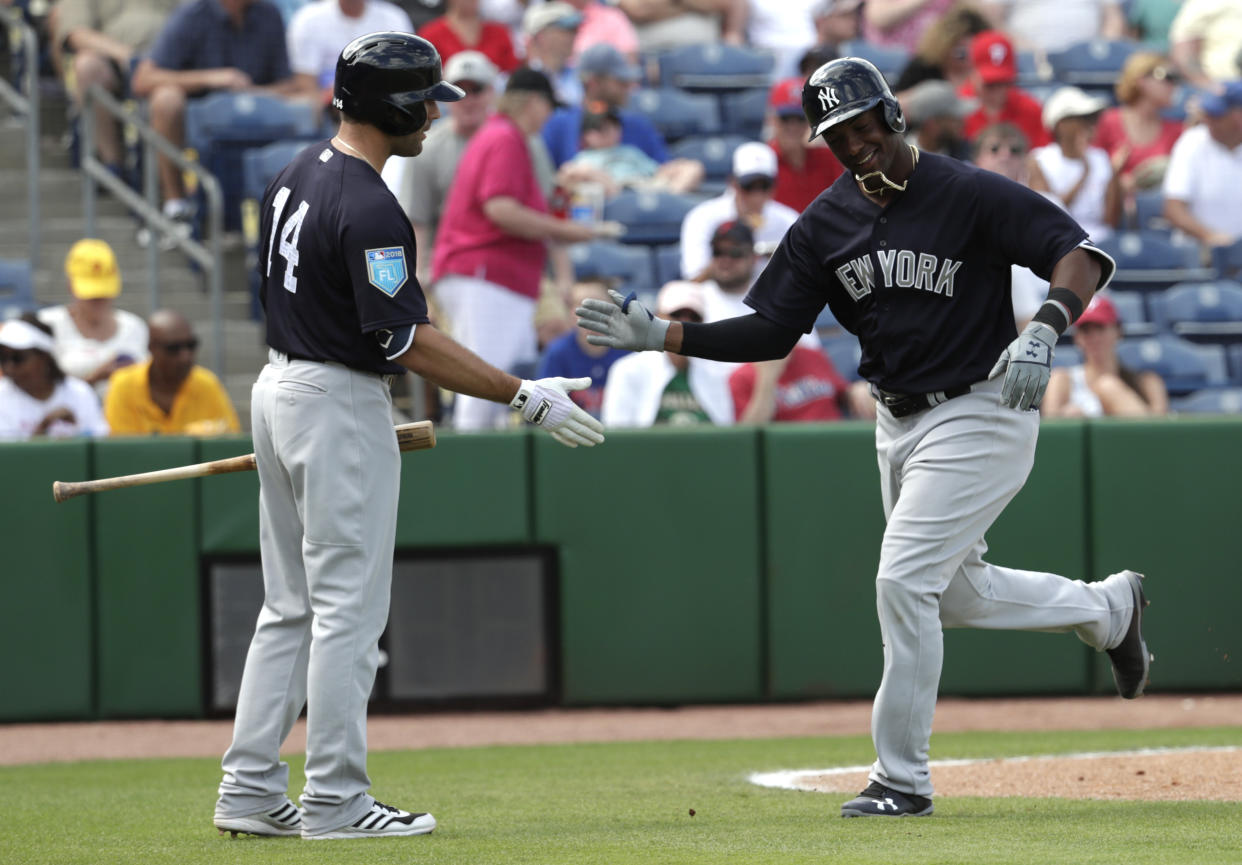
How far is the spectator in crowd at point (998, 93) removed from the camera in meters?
10.6

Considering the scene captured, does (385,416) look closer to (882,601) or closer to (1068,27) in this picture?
(882,601)

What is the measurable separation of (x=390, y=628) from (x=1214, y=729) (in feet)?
11.6

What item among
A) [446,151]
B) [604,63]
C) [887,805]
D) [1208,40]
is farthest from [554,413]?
[1208,40]

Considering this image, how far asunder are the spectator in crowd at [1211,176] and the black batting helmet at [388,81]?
24.9ft

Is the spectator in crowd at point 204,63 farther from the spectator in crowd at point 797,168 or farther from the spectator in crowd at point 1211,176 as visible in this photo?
the spectator in crowd at point 1211,176

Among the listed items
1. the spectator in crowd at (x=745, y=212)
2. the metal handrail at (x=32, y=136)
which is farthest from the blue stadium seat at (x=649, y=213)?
the metal handrail at (x=32, y=136)

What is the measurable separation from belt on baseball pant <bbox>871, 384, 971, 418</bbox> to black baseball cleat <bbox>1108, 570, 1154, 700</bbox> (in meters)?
0.80

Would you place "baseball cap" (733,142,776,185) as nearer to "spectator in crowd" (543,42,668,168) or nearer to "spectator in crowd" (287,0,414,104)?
"spectator in crowd" (543,42,668,168)

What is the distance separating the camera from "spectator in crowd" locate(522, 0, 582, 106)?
36.1 ft

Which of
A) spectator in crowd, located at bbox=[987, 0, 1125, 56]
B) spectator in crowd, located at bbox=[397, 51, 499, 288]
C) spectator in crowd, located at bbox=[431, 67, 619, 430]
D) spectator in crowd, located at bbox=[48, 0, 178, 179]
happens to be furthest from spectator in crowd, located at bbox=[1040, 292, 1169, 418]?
spectator in crowd, located at bbox=[48, 0, 178, 179]

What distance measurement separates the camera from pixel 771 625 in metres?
8.04

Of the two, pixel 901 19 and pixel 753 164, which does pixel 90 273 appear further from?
pixel 901 19

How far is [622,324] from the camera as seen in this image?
15.8 ft

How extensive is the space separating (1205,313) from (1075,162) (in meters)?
1.18
